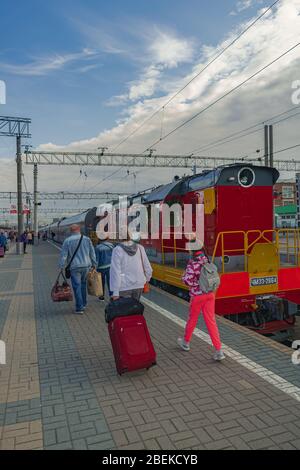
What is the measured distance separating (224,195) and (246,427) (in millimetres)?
5894

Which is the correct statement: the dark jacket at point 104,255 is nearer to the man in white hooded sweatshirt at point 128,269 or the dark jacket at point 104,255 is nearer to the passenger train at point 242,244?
the passenger train at point 242,244

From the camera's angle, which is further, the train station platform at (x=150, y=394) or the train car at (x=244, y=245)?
the train car at (x=244, y=245)

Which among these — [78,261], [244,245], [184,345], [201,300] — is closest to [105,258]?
[78,261]

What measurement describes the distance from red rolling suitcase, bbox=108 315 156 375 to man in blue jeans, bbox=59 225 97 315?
3185mm

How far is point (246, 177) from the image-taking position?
8789 millimetres

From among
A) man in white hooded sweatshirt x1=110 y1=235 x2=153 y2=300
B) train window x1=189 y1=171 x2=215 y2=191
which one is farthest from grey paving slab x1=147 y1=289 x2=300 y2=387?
train window x1=189 y1=171 x2=215 y2=191

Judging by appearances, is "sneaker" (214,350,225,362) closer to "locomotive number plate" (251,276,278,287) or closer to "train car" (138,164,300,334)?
"train car" (138,164,300,334)

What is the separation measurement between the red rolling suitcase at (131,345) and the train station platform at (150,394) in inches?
7.8

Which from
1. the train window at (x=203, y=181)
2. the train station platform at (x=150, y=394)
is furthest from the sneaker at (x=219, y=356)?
the train window at (x=203, y=181)

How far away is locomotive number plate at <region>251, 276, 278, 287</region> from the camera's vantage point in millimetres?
7687

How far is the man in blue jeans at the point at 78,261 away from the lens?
7785mm

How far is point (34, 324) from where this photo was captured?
7.26 metres
